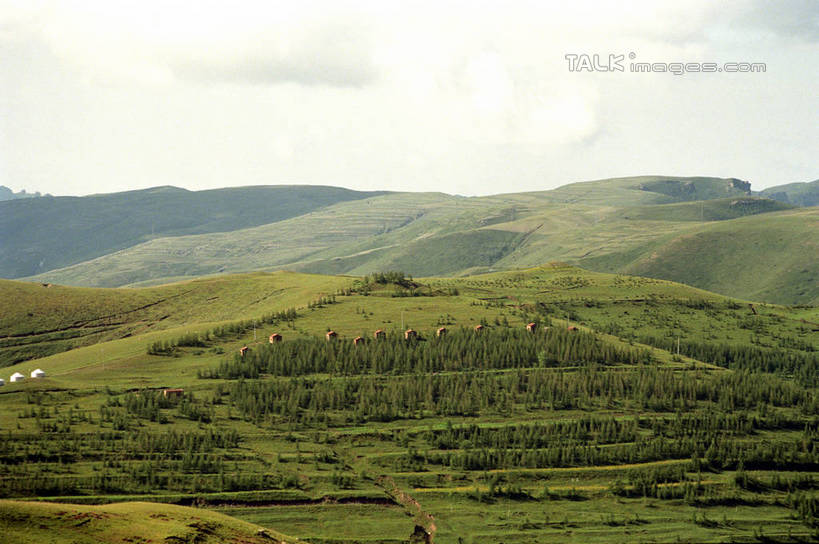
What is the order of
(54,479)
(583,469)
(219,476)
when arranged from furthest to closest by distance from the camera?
(583,469) < (219,476) < (54,479)

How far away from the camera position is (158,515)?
121m

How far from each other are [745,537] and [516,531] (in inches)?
1807

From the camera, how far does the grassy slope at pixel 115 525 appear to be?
105 m

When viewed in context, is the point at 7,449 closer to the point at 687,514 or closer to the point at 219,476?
the point at 219,476

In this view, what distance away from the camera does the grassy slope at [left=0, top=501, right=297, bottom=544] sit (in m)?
105

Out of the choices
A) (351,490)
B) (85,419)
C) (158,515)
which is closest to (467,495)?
(351,490)

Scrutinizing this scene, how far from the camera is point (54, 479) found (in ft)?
518

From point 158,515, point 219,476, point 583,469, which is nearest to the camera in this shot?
point 158,515

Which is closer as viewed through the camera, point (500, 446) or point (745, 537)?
point (745, 537)

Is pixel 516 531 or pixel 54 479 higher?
pixel 54 479

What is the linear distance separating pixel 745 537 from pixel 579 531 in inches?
1311

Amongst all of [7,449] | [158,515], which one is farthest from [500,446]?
[7,449]

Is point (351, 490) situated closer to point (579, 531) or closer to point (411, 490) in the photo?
point (411, 490)

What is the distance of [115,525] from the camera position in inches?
4407
